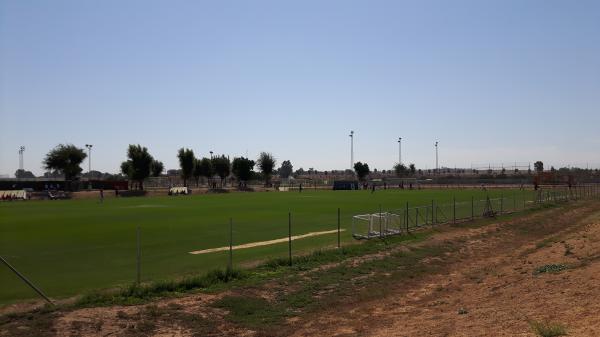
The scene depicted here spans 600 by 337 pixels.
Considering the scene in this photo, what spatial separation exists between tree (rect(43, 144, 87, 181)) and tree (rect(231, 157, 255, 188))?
40169mm

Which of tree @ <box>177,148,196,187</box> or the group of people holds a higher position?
tree @ <box>177,148,196,187</box>

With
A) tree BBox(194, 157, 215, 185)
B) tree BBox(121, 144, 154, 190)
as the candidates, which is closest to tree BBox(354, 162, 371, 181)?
tree BBox(194, 157, 215, 185)

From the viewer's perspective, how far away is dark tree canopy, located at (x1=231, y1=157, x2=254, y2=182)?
13675cm

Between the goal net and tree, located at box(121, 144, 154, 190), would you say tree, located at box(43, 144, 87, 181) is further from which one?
the goal net

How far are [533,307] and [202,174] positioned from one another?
133 meters

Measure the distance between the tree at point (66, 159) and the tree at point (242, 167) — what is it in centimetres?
4017

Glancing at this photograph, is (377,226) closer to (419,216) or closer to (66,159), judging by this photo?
(419,216)

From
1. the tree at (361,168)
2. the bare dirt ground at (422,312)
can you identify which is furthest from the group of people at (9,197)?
the tree at (361,168)

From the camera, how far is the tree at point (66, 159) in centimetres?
10419

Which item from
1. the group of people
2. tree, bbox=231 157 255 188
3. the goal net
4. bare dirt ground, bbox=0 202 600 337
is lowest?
bare dirt ground, bbox=0 202 600 337

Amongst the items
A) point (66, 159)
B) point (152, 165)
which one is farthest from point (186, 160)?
point (66, 159)

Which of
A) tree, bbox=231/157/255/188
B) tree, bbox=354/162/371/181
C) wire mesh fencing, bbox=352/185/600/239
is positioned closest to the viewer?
wire mesh fencing, bbox=352/185/600/239

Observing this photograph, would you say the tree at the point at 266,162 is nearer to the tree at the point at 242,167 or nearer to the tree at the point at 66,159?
the tree at the point at 242,167

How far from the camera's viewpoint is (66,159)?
105 meters
